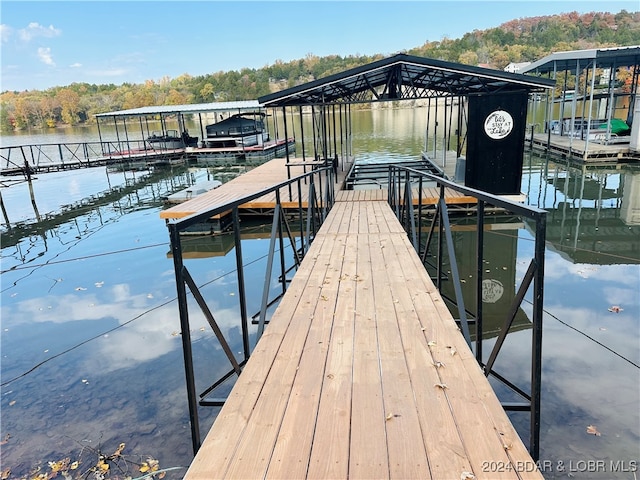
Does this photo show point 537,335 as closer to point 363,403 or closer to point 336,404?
point 363,403

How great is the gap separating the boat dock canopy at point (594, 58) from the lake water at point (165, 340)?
25.0 ft

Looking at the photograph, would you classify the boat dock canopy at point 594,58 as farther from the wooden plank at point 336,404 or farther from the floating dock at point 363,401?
the wooden plank at point 336,404

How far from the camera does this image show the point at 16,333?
4984mm

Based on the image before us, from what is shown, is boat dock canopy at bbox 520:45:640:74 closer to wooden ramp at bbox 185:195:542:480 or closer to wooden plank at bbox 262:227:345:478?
wooden ramp at bbox 185:195:542:480

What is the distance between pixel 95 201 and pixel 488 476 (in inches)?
554

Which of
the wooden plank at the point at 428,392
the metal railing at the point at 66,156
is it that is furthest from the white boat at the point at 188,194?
the wooden plank at the point at 428,392

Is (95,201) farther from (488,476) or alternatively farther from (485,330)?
(488,476)

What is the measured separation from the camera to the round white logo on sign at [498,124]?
9000 millimetres

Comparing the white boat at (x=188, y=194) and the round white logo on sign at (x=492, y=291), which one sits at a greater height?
the white boat at (x=188, y=194)

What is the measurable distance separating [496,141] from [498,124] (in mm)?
357

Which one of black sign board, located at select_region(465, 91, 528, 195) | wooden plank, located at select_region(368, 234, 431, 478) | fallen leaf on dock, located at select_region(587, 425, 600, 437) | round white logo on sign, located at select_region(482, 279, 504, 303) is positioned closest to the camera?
wooden plank, located at select_region(368, 234, 431, 478)

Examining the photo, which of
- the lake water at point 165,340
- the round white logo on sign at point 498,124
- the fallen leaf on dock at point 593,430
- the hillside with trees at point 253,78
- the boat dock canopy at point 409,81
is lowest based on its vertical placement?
the lake water at point 165,340

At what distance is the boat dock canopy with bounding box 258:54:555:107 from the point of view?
27.5 ft

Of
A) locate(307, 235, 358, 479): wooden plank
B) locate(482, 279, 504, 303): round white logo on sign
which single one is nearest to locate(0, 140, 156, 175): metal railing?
locate(482, 279, 504, 303): round white logo on sign
